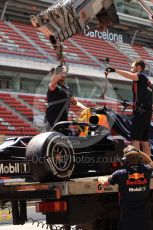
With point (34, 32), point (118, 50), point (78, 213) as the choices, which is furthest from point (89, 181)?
point (118, 50)

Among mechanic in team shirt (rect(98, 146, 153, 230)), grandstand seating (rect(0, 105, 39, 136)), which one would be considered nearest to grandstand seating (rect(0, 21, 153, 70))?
grandstand seating (rect(0, 105, 39, 136))

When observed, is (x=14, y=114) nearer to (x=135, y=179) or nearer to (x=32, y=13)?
(x=32, y=13)

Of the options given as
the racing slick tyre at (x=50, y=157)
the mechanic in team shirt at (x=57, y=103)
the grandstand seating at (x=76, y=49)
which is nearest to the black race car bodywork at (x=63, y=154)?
the racing slick tyre at (x=50, y=157)

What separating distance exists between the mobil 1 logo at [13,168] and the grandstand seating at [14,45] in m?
17.5

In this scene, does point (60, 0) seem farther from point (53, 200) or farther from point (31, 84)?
point (31, 84)

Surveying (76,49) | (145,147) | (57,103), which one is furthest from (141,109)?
(76,49)

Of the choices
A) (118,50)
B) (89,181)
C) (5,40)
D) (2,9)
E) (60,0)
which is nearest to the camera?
(89,181)

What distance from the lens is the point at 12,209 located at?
19.4 ft

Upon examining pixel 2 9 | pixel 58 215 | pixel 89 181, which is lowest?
pixel 58 215

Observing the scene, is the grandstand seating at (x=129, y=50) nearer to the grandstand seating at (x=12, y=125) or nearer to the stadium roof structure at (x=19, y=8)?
the stadium roof structure at (x=19, y=8)

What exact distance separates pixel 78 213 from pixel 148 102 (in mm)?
1834

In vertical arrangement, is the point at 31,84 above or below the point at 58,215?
above

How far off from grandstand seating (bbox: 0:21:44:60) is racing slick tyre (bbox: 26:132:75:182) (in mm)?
17642

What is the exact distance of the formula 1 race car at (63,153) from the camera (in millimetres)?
5523
